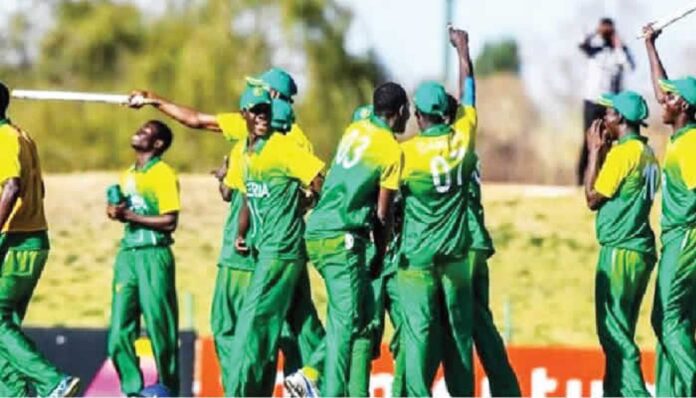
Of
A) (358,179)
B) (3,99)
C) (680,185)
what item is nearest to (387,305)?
(358,179)

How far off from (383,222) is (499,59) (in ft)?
67.0

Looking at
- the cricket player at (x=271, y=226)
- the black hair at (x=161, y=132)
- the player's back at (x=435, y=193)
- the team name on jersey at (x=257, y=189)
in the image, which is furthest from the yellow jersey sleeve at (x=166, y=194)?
the player's back at (x=435, y=193)

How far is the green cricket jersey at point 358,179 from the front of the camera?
17.4 meters

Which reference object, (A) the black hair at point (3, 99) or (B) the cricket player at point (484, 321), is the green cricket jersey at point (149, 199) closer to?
(A) the black hair at point (3, 99)

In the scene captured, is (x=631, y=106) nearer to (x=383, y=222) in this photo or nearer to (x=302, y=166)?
(x=383, y=222)

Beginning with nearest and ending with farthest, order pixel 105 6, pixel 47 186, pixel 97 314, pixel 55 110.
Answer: pixel 97 314, pixel 47 186, pixel 55 110, pixel 105 6

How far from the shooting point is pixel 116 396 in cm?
2144

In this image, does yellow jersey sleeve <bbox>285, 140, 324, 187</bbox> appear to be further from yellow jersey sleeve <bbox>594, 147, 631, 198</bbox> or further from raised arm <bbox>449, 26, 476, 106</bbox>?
yellow jersey sleeve <bbox>594, 147, 631, 198</bbox>

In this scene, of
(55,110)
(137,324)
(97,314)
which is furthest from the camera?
(55,110)

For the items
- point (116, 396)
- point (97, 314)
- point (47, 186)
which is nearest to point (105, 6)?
point (47, 186)

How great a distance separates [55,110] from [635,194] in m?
19.0

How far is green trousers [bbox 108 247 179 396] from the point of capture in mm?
19750

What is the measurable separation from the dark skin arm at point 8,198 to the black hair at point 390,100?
8.38ft

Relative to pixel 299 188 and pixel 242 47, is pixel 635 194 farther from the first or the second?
pixel 242 47
